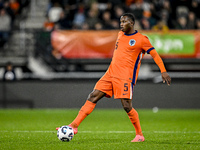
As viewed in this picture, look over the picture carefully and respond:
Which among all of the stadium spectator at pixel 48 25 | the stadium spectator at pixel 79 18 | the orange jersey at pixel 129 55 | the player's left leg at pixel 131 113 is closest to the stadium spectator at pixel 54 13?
the stadium spectator at pixel 48 25

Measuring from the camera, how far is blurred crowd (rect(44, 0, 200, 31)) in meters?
17.2

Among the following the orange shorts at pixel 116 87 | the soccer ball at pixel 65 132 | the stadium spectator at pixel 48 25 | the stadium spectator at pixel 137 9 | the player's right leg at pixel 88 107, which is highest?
the stadium spectator at pixel 137 9

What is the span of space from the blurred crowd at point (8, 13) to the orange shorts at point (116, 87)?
10765mm

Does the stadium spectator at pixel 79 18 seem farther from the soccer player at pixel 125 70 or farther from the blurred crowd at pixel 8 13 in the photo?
the soccer player at pixel 125 70

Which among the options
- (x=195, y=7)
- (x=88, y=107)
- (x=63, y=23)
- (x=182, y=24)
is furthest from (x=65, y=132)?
(x=195, y=7)

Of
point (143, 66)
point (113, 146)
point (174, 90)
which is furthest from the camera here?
point (143, 66)

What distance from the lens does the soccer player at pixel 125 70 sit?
24.3ft

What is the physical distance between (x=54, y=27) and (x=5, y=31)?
1.91m

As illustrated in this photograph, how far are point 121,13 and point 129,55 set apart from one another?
10204 millimetres

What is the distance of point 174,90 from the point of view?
16.6 m

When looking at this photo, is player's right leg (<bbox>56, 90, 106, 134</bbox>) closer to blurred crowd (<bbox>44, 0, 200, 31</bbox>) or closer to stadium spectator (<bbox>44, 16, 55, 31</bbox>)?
blurred crowd (<bbox>44, 0, 200, 31</bbox>)

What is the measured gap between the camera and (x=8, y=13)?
18.8 metres

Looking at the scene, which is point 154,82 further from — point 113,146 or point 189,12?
point 113,146

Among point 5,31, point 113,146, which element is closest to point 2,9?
point 5,31
